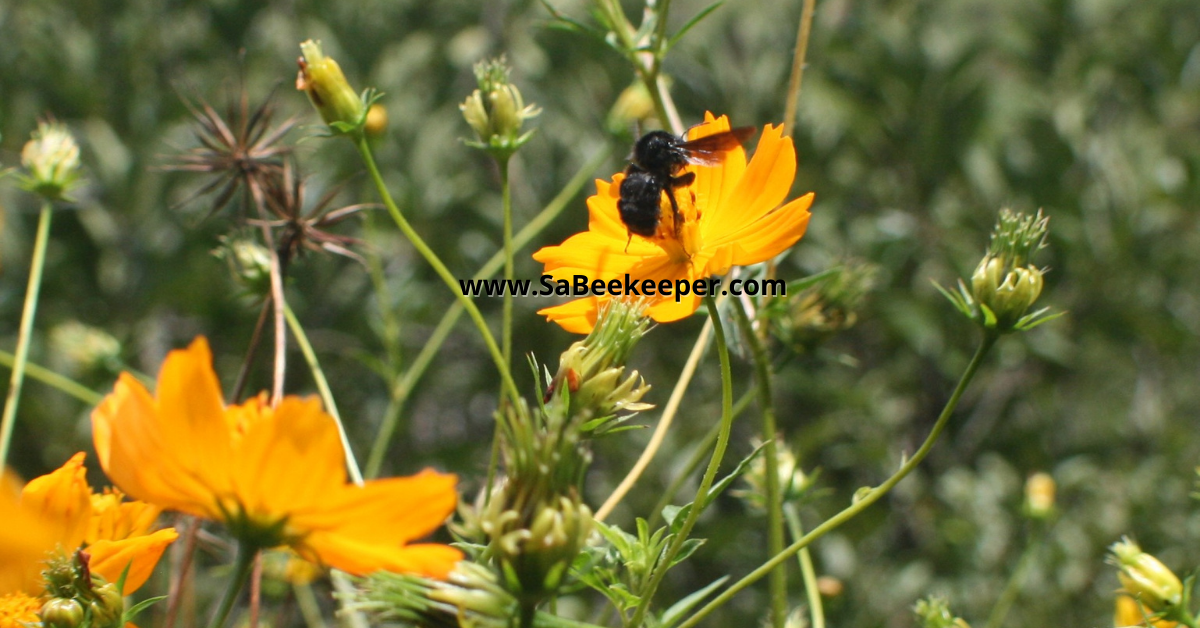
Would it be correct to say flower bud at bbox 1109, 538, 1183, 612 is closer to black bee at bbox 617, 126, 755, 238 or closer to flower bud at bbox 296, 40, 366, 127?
black bee at bbox 617, 126, 755, 238

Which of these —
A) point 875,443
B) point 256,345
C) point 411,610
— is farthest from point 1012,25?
point 411,610

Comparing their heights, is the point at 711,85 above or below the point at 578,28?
above

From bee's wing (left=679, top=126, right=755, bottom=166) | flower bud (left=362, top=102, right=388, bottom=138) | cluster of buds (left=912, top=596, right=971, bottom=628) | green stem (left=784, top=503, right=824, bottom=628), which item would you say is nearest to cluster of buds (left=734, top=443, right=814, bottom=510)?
green stem (left=784, top=503, right=824, bottom=628)

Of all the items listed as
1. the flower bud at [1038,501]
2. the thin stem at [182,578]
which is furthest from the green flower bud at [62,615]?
the flower bud at [1038,501]

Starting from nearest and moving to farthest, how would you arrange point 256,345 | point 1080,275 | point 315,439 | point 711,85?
1. point 315,439
2. point 256,345
3. point 1080,275
4. point 711,85

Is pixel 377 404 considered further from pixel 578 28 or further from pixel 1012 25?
pixel 1012 25

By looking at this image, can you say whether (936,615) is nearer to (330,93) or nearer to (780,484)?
(780,484)
